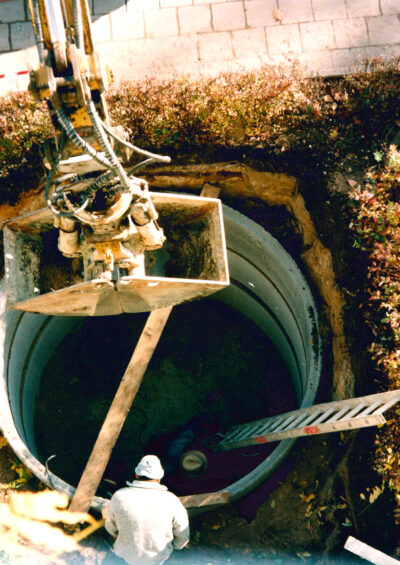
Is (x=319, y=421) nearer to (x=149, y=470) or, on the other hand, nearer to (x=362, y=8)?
(x=149, y=470)

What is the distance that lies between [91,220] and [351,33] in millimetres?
3952

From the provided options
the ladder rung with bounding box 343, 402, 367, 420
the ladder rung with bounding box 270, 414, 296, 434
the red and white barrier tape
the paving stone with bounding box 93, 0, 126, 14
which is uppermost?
the paving stone with bounding box 93, 0, 126, 14

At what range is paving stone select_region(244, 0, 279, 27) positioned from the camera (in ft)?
17.5

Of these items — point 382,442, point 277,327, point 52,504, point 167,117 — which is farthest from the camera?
point 277,327

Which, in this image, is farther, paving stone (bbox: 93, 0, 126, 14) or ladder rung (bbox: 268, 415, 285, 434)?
paving stone (bbox: 93, 0, 126, 14)

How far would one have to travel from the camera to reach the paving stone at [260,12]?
210 inches

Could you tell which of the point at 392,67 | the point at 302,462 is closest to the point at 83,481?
the point at 302,462

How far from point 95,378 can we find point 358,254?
359 cm

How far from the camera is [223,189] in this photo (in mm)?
5098

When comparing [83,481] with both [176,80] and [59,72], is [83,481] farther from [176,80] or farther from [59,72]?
[176,80]

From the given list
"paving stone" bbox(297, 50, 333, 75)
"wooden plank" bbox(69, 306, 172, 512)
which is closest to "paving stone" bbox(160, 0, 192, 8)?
"paving stone" bbox(297, 50, 333, 75)

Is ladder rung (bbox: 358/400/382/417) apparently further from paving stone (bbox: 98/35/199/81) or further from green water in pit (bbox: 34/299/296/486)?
paving stone (bbox: 98/35/199/81)

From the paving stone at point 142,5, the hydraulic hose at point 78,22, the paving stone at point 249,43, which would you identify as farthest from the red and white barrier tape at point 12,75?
the hydraulic hose at point 78,22

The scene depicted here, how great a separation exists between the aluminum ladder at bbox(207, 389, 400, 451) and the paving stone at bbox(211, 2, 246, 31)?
4.05 meters
